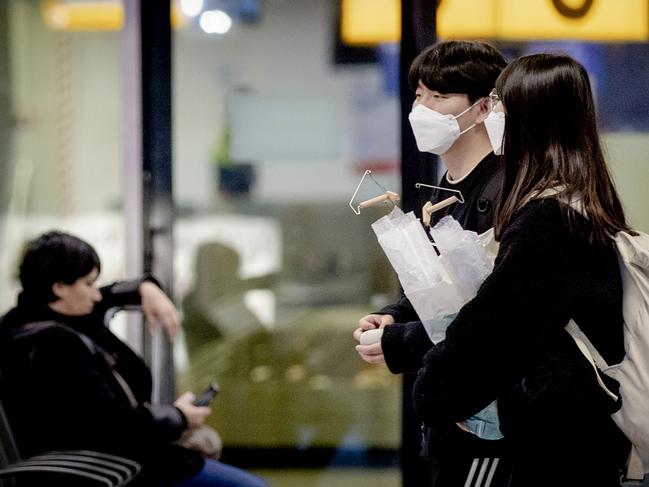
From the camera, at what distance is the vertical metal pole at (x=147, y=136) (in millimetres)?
3855

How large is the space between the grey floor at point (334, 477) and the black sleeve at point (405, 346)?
2330 millimetres

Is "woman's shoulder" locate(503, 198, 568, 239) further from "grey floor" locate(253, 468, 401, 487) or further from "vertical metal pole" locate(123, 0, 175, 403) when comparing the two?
"grey floor" locate(253, 468, 401, 487)

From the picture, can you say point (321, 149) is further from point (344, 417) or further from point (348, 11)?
point (344, 417)

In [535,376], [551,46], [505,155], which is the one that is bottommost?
[535,376]

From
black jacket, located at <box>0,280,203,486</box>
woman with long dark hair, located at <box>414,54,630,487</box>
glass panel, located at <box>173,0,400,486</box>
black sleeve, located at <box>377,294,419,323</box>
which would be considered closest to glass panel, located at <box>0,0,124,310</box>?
glass panel, located at <box>173,0,400,486</box>

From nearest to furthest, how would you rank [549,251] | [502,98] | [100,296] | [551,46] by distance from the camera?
[549,251], [502,98], [100,296], [551,46]

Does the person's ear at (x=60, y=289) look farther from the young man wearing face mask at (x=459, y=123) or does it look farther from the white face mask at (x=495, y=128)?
the white face mask at (x=495, y=128)

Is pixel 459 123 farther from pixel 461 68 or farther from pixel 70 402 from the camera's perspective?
pixel 70 402

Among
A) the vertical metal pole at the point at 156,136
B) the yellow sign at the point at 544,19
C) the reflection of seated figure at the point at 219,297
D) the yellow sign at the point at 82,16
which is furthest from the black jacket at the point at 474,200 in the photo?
the yellow sign at the point at 82,16

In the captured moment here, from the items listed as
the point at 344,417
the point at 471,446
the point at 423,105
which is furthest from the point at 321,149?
the point at 471,446

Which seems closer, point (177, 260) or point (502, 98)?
point (502, 98)

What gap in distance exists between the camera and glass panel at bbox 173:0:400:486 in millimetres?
3959

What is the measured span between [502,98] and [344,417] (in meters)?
2.65

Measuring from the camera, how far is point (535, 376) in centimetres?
161
